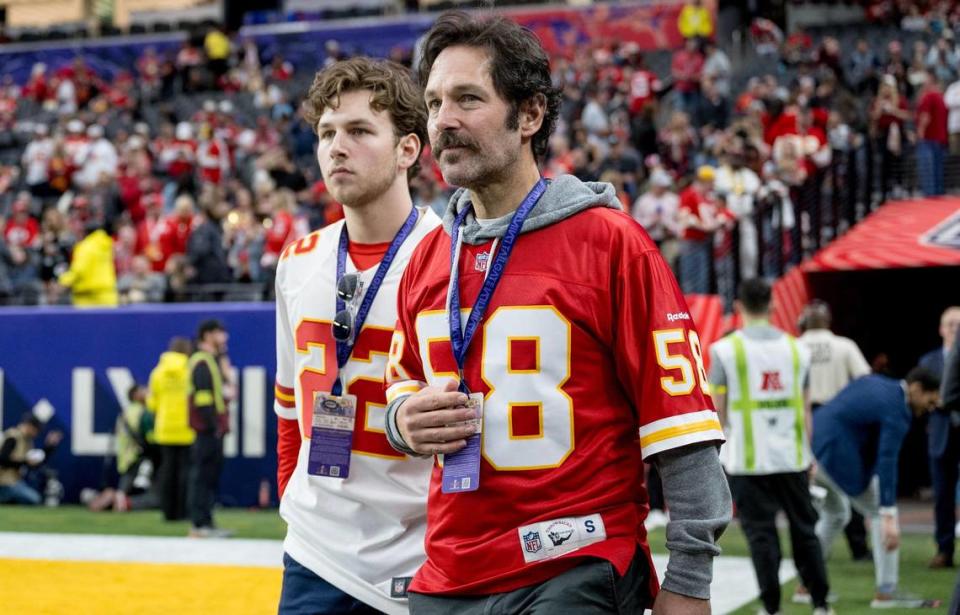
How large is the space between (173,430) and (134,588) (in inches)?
194

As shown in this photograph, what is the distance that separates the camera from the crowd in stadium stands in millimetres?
15203

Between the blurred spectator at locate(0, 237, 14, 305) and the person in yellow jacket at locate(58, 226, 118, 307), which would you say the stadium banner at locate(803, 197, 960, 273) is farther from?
the blurred spectator at locate(0, 237, 14, 305)

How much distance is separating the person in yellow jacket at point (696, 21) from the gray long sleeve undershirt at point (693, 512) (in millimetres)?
20771

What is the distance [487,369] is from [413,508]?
42.4 inches

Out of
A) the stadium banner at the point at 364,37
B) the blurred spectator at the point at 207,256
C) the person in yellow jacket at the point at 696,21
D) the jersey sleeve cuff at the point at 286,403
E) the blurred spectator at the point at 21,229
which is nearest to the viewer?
the jersey sleeve cuff at the point at 286,403

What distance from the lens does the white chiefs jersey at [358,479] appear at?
12.9ft

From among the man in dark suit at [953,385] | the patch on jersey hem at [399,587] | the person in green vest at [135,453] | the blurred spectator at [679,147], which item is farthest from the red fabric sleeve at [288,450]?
the blurred spectator at [679,147]

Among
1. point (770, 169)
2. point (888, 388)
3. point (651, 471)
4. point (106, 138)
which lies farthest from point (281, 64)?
point (888, 388)

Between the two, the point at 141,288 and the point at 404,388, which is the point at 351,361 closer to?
the point at 404,388

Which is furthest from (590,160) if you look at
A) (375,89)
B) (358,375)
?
(358,375)

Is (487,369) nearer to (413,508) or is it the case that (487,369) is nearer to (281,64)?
(413,508)

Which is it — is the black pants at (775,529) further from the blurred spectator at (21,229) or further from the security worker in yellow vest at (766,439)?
the blurred spectator at (21,229)

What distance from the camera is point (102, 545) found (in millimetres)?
10820

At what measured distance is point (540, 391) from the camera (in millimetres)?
2926
